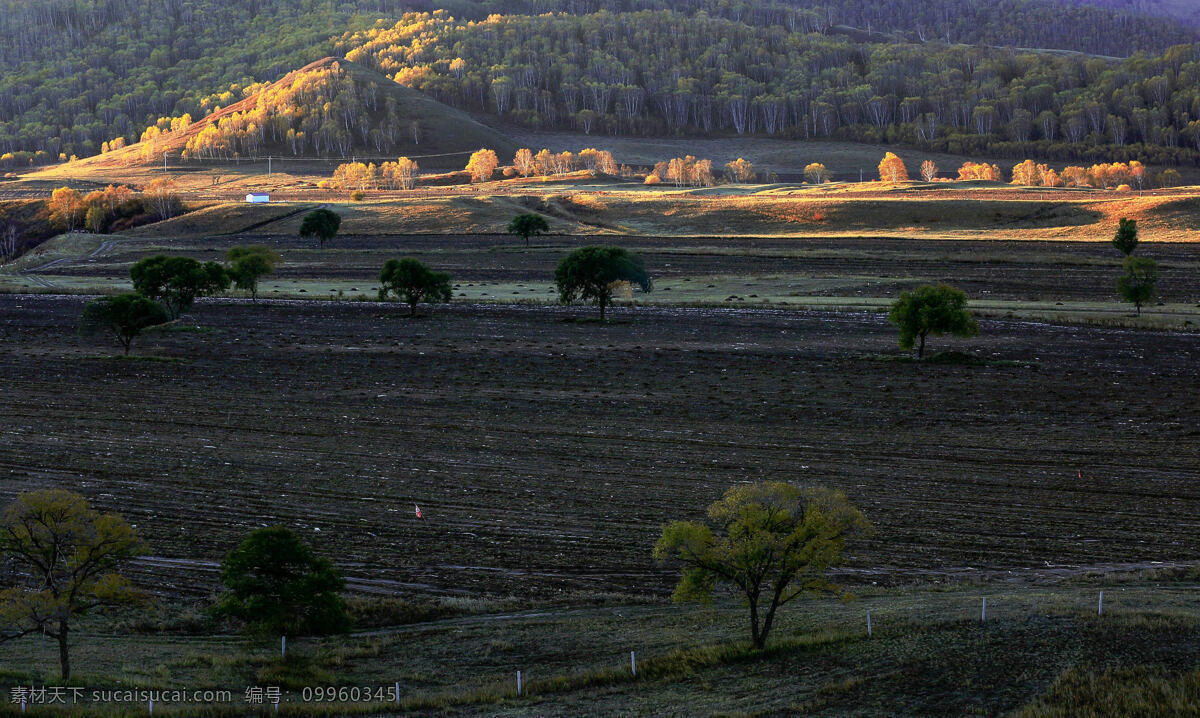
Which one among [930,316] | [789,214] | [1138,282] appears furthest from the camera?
[789,214]

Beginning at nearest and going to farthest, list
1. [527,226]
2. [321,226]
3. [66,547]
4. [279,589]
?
1. [66,547]
2. [279,589]
3. [527,226]
4. [321,226]

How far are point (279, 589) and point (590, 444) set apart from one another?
711 inches

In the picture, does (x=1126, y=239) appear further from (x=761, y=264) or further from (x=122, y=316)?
(x=122, y=316)

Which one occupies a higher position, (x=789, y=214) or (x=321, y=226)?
(x=789, y=214)

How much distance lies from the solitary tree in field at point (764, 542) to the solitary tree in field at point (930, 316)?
34642 mm

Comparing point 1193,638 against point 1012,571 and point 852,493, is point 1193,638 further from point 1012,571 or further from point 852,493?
point 852,493

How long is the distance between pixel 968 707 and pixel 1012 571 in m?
9.32

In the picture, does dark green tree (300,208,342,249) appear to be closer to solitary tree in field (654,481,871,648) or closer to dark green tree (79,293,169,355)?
dark green tree (79,293,169,355)

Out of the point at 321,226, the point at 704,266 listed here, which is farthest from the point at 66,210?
the point at 704,266

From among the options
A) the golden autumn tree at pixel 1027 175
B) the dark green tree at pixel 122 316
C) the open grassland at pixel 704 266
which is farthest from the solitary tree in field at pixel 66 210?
the golden autumn tree at pixel 1027 175

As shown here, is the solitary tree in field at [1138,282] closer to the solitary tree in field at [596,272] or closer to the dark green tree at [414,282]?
the solitary tree in field at [596,272]

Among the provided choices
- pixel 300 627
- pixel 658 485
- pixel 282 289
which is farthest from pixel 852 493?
pixel 282 289

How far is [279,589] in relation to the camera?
2188cm

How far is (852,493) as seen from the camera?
106 ft
